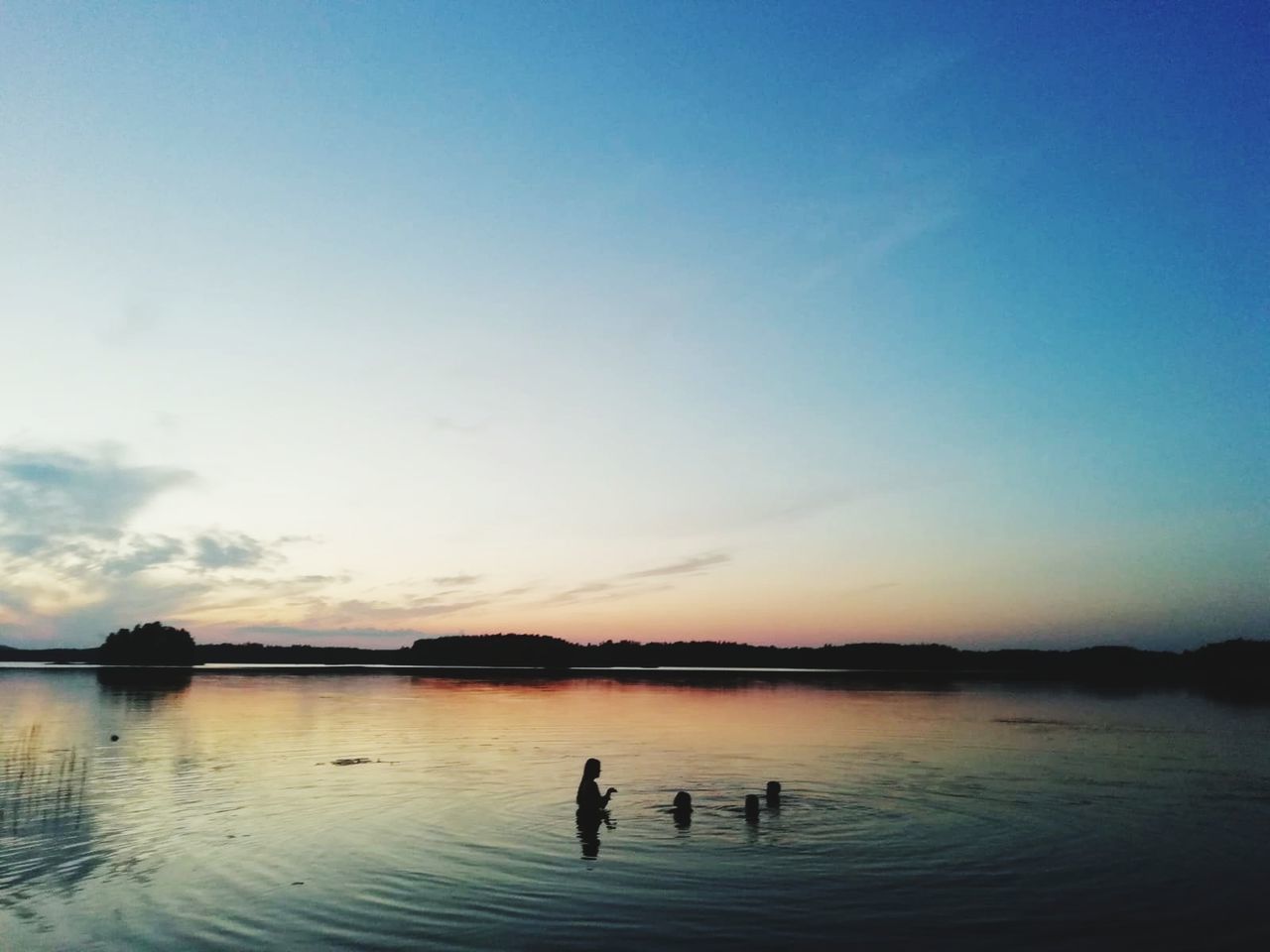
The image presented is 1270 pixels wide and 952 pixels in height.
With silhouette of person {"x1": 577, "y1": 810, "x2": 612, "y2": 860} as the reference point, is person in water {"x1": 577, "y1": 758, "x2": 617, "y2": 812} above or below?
above

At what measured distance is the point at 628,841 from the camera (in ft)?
84.5

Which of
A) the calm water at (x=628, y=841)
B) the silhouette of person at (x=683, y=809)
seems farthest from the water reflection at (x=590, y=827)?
the silhouette of person at (x=683, y=809)

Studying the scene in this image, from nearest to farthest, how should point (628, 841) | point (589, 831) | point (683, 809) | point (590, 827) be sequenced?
point (628, 841)
point (589, 831)
point (590, 827)
point (683, 809)

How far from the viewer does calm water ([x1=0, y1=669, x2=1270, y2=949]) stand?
58.1ft

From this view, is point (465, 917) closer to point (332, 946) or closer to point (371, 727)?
point (332, 946)

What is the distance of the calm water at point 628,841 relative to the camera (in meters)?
17.7

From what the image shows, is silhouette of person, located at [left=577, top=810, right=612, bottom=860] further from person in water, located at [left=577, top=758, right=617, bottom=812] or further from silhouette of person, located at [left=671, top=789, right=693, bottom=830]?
silhouette of person, located at [left=671, top=789, right=693, bottom=830]

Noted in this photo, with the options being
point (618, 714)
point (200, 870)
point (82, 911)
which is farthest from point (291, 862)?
point (618, 714)

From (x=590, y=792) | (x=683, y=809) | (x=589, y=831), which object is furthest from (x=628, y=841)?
(x=683, y=809)

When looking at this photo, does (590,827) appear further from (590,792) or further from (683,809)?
(683,809)

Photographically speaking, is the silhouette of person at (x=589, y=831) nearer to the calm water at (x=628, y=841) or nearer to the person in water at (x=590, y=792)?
the person in water at (x=590, y=792)

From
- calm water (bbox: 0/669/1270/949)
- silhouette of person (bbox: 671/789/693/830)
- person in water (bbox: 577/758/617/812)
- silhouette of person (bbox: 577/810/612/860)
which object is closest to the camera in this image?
calm water (bbox: 0/669/1270/949)

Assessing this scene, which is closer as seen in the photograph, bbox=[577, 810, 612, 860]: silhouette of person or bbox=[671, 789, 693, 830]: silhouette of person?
bbox=[577, 810, 612, 860]: silhouette of person

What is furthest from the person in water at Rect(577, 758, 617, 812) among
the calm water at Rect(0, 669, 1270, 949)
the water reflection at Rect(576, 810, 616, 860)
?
the calm water at Rect(0, 669, 1270, 949)
